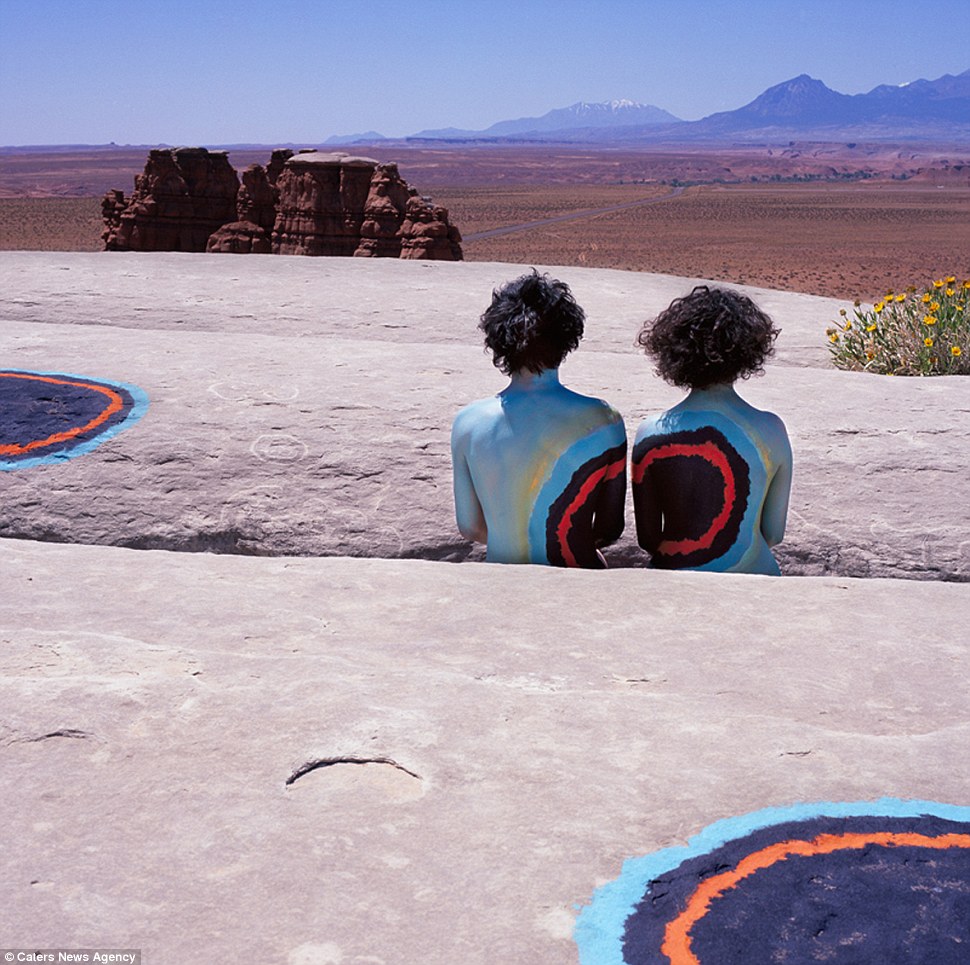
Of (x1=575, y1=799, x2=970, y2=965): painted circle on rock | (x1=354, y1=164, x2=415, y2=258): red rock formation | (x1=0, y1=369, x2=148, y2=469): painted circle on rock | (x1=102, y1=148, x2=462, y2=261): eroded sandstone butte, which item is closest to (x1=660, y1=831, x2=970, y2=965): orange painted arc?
(x1=575, y1=799, x2=970, y2=965): painted circle on rock

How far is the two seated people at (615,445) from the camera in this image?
3.92 m

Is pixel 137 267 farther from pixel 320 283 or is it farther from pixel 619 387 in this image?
pixel 619 387

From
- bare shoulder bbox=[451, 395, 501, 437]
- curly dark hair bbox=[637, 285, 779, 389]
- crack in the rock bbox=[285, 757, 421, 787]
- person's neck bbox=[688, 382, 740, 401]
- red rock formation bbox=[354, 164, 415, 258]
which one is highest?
red rock formation bbox=[354, 164, 415, 258]

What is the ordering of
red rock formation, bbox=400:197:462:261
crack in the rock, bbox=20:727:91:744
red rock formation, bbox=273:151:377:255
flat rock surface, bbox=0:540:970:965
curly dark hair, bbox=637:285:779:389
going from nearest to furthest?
flat rock surface, bbox=0:540:970:965, crack in the rock, bbox=20:727:91:744, curly dark hair, bbox=637:285:779:389, red rock formation, bbox=400:197:462:261, red rock formation, bbox=273:151:377:255

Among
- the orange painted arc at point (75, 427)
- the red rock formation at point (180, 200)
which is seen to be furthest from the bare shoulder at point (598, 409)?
the red rock formation at point (180, 200)

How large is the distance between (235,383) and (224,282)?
4277 millimetres

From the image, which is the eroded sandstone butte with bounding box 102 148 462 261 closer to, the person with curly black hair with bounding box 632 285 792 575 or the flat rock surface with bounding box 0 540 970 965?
the person with curly black hair with bounding box 632 285 792 575

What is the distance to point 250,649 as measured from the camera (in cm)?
330

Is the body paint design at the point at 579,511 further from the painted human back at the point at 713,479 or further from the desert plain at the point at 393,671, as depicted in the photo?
the desert plain at the point at 393,671

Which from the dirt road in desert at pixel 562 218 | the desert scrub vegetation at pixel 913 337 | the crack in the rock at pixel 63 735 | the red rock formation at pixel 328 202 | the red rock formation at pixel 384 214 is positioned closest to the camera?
the crack in the rock at pixel 63 735

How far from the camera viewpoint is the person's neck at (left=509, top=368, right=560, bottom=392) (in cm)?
400

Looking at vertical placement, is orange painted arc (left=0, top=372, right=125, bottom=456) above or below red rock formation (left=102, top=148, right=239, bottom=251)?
below

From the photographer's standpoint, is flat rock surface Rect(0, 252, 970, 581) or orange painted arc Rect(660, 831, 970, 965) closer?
orange painted arc Rect(660, 831, 970, 965)

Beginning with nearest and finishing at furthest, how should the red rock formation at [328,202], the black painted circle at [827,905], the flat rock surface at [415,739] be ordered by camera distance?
the black painted circle at [827,905] → the flat rock surface at [415,739] → the red rock formation at [328,202]
